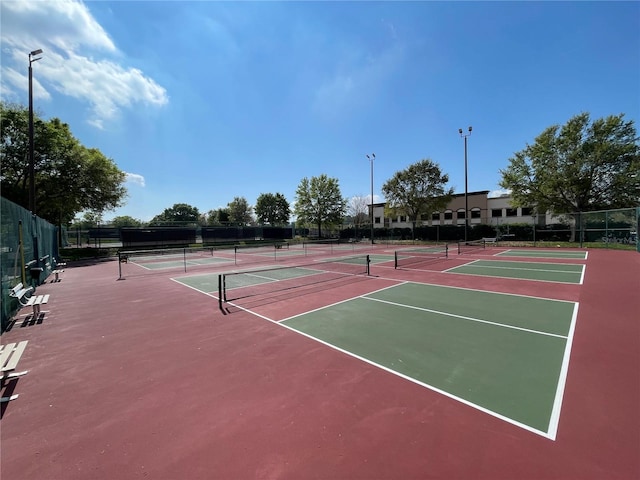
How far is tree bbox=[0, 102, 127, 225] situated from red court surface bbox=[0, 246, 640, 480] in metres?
27.1

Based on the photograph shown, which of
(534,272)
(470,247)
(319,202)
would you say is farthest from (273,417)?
(319,202)

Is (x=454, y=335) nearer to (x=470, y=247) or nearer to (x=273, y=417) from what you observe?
(x=273, y=417)

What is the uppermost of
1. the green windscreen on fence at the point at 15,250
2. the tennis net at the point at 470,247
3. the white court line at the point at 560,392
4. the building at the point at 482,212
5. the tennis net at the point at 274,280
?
the building at the point at 482,212

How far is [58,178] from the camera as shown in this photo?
26.3 metres

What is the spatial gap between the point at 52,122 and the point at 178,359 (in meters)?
36.8

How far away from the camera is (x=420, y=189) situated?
4397 cm

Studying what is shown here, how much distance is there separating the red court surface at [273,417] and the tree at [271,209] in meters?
70.7

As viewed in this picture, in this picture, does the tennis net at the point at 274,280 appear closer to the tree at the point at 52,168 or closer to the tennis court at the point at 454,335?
the tennis court at the point at 454,335

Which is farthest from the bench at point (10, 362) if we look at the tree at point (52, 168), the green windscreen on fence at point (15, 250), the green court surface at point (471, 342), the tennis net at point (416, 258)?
the tree at point (52, 168)

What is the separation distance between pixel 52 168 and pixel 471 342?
116 ft

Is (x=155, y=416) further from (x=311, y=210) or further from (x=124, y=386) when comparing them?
(x=311, y=210)

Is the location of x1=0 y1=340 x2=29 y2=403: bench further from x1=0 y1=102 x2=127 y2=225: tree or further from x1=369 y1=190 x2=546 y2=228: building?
x1=369 y1=190 x2=546 y2=228: building

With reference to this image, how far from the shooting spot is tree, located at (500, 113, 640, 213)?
29062mm

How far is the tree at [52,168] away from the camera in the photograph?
968 inches
